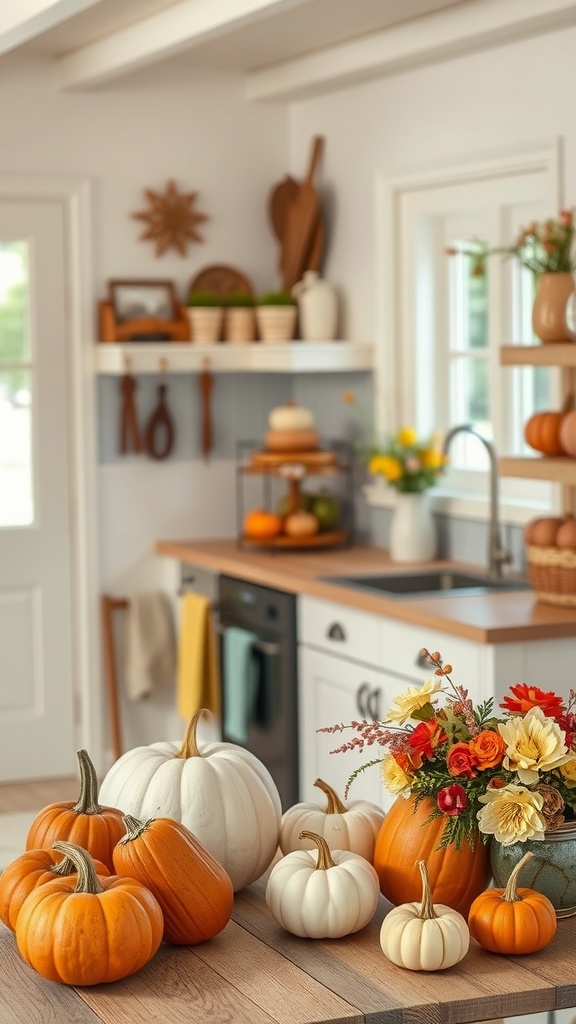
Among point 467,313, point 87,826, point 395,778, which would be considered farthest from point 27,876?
point 467,313

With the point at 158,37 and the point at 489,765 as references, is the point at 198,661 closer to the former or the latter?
the point at 158,37

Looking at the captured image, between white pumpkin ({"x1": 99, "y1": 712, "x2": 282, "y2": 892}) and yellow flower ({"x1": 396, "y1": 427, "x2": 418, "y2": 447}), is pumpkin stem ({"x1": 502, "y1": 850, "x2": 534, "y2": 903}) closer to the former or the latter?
white pumpkin ({"x1": 99, "y1": 712, "x2": 282, "y2": 892})

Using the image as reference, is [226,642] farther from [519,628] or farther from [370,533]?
[519,628]

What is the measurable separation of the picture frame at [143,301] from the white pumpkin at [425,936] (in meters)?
3.89

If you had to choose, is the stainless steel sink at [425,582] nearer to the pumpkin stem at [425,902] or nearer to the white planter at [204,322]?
the white planter at [204,322]

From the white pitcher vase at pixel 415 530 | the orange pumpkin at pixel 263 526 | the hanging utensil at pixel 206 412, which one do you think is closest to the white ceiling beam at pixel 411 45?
the hanging utensil at pixel 206 412

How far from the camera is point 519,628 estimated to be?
365cm

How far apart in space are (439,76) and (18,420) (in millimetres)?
1902

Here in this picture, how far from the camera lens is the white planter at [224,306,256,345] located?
553 centimetres

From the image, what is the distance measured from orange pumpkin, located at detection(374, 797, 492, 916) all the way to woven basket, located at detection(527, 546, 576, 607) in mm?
Answer: 2026

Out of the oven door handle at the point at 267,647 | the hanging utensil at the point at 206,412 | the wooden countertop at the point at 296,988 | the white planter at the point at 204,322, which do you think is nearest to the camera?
the wooden countertop at the point at 296,988

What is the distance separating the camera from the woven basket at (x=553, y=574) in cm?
389

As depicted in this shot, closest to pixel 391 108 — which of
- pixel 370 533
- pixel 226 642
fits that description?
pixel 370 533

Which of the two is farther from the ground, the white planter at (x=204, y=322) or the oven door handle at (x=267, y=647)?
the white planter at (x=204, y=322)
